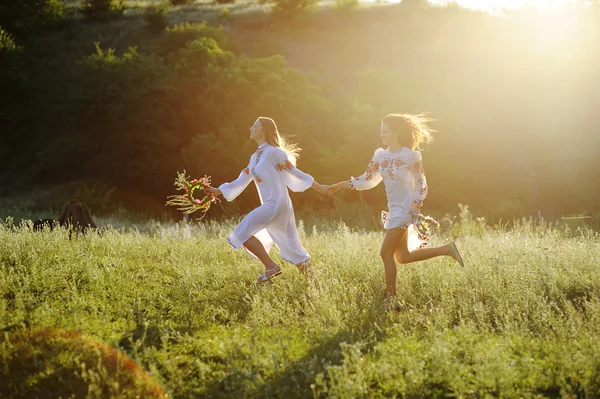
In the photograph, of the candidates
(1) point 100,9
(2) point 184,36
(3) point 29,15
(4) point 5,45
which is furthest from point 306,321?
(1) point 100,9

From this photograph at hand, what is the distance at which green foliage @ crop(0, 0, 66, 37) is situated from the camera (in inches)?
1326

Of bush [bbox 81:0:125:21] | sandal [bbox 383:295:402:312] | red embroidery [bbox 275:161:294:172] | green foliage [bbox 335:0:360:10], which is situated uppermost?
bush [bbox 81:0:125:21]

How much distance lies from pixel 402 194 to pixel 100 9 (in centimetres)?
4039

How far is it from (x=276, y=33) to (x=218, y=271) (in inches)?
1236

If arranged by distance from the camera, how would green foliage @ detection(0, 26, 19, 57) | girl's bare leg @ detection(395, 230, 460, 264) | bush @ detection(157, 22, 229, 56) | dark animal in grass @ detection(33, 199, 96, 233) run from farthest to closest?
1. bush @ detection(157, 22, 229, 56)
2. green foliage @ detection(0, 26, 19, 57)
3. dark animal in grass @ detection(33, 199, 96, 233)
4. girl's bare leg @ detection(395, 230, 460, 264)

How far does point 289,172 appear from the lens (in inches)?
296

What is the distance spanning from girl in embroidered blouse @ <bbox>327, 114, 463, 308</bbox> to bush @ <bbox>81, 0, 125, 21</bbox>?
39.6 m

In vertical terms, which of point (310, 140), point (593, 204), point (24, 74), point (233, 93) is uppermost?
point (24, 74)

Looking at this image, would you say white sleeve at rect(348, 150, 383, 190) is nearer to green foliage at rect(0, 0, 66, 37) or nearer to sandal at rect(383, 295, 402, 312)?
sandal at rect(383, 295, 402, 312)

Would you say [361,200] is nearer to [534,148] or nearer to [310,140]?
[310,140]

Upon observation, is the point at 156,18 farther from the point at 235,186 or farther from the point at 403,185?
the point at 403,185

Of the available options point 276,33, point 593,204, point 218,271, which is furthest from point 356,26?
point 218,271

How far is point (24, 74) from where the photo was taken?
26.7m

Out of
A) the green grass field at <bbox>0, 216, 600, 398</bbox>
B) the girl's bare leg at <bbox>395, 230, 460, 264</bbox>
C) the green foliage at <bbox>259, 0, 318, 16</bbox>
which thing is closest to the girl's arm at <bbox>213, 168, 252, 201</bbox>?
the green grass field at <bbox>0, 216, 600, 398</bbox>
